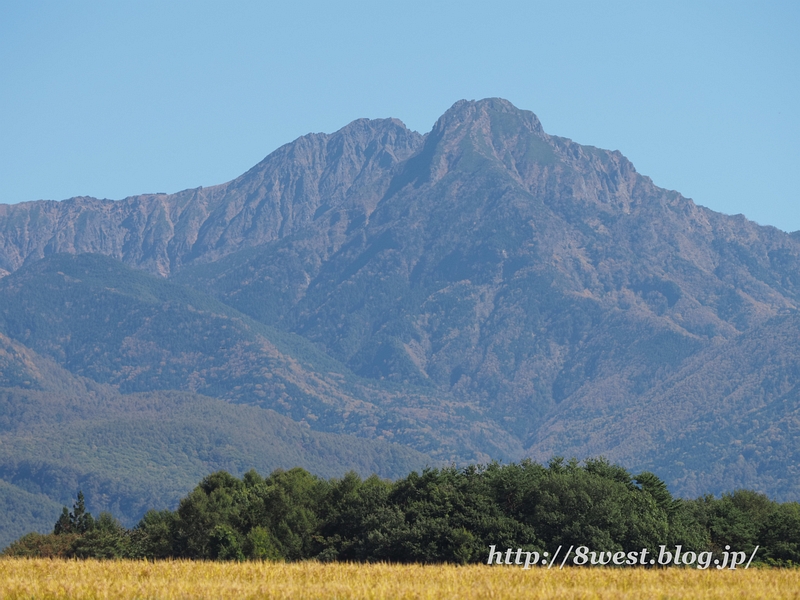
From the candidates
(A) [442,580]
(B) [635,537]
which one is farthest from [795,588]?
(B) [635,537]

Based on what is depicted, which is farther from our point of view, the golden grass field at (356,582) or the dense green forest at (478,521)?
the dense green forest at (478,521)

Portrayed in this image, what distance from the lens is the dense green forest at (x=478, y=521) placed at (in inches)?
2997

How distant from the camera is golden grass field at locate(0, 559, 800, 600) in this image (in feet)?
125

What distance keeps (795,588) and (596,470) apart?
2014 inches

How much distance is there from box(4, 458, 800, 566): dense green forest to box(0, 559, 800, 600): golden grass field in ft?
76.0

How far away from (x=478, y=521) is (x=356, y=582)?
37867 millimetres

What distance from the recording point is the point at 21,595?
3762cm

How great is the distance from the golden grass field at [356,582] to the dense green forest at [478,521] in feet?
76.0

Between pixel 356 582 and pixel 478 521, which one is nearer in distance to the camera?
pixel 356 582

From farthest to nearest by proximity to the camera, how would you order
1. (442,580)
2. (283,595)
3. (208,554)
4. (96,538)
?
(96,538), (208,554), (442,580), (283,595)

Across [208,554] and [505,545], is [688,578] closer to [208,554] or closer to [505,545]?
[505,545]

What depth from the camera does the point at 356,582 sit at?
42344mm

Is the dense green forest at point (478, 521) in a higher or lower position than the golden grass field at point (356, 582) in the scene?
lower

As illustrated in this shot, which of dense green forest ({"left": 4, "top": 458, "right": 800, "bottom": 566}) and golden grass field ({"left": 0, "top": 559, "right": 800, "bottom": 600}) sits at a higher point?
golden grass field ({"left": 0, "top": 559, "right": 800, "bottom": 600})
